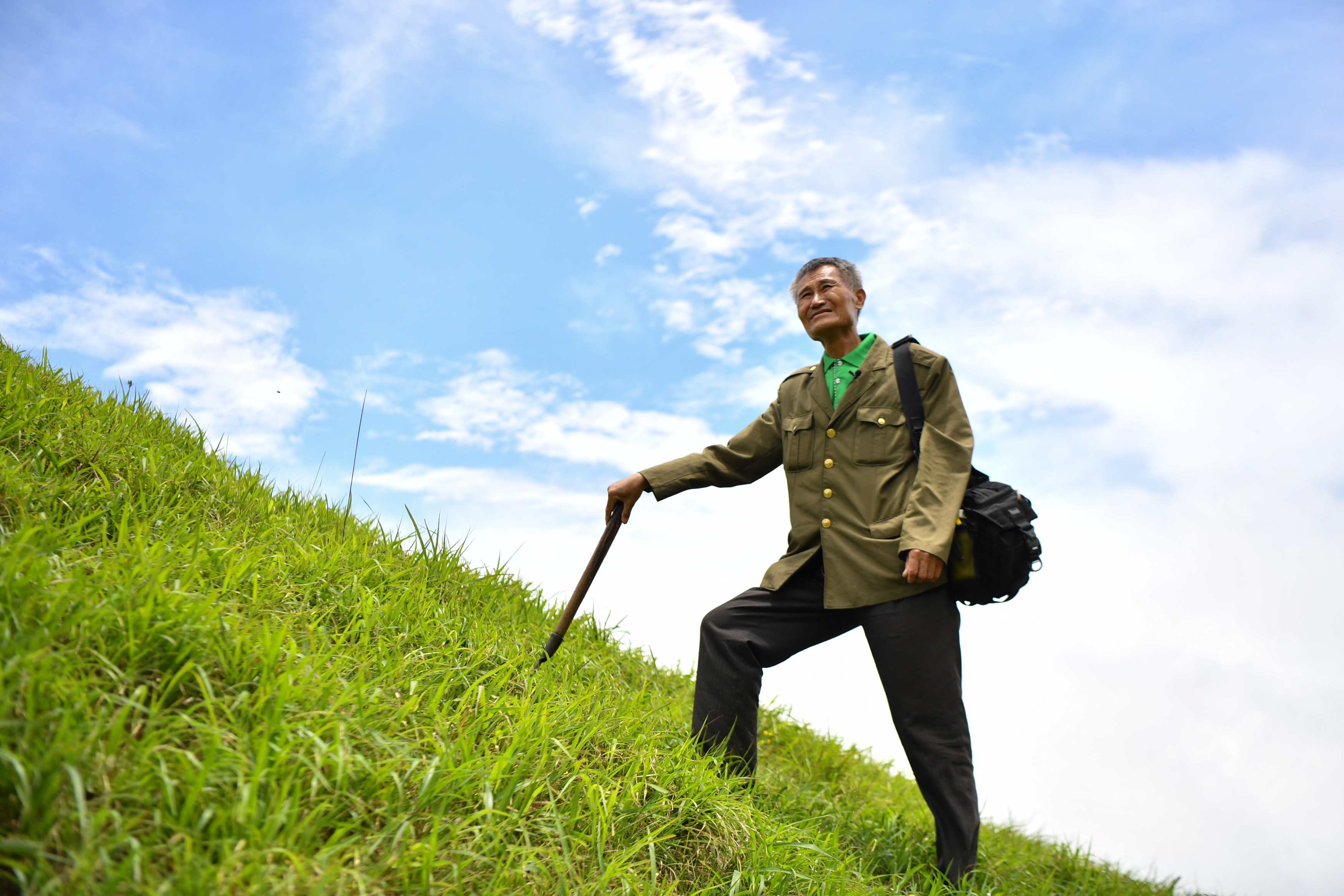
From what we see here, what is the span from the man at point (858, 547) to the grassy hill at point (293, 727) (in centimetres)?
42

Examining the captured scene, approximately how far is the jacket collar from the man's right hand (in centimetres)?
100

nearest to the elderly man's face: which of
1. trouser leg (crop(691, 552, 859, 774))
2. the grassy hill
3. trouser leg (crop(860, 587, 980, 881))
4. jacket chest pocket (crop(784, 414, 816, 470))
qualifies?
jacket chest pocket (crop(784, 414, 816, 470))

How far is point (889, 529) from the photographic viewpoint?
12.8 feet

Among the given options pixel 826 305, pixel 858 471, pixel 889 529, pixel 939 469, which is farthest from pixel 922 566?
pixel 826 305

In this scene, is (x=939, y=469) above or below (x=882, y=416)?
below

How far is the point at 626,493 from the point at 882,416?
4.38ft

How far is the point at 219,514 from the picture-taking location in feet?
13.7

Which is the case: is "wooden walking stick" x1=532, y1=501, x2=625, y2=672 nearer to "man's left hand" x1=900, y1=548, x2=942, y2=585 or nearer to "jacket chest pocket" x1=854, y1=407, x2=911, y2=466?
"jacket chest pocket" x1=854, y1=407, x2=911, y2=466

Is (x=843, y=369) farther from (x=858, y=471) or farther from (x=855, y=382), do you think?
(x=858, y=471)

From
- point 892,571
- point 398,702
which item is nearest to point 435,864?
point 398,702

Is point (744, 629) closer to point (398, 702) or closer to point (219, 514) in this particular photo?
point (398, 702)

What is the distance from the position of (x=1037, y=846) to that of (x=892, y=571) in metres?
3.43

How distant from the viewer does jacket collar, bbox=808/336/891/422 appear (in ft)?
13.9

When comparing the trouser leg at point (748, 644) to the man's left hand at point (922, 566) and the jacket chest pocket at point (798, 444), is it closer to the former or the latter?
the man's left hand at point (922, 566)
